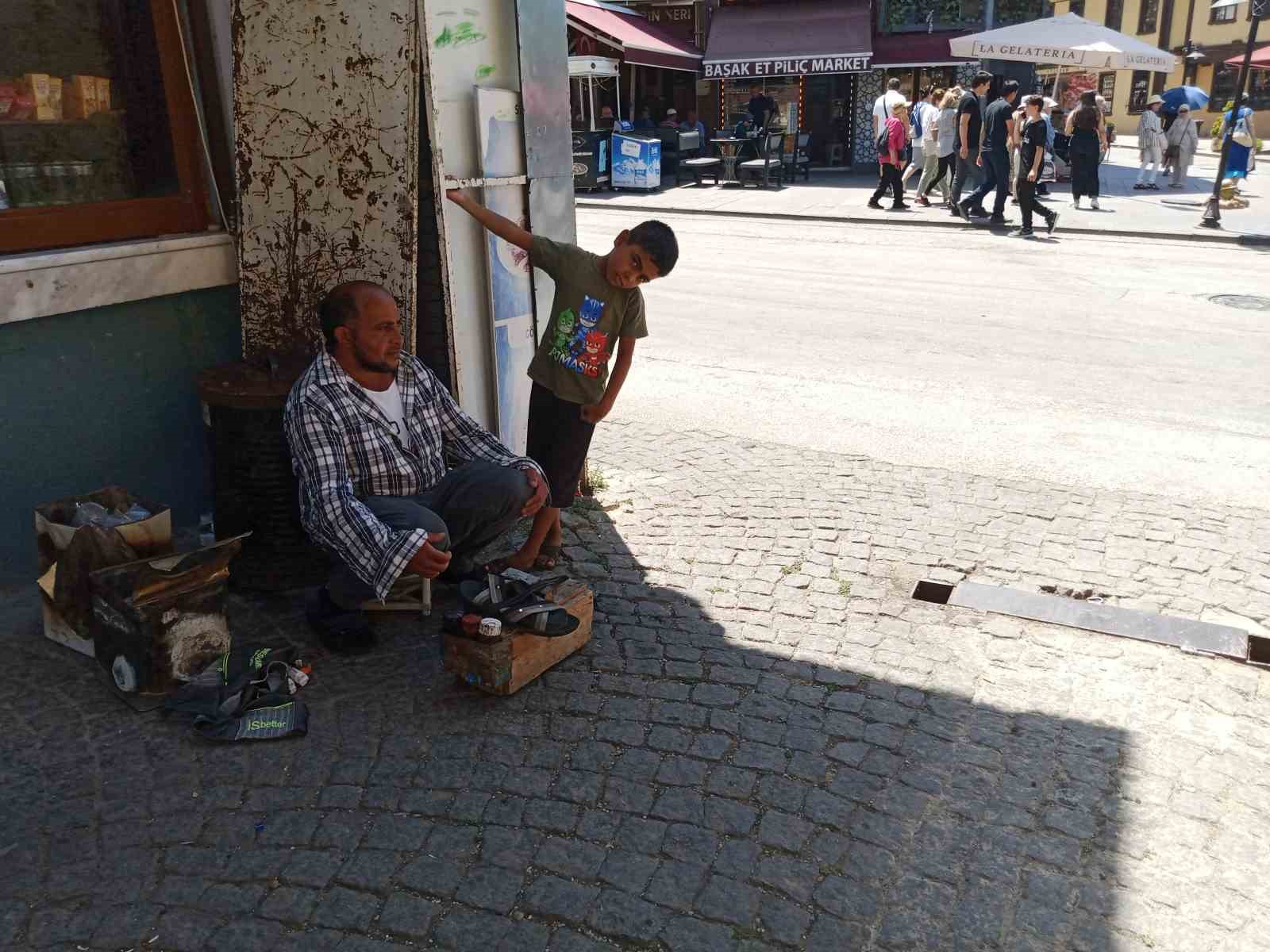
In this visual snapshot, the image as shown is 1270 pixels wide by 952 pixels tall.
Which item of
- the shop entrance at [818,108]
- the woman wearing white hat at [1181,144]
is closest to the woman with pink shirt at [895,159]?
the woman wearing white hat at [1181,144]

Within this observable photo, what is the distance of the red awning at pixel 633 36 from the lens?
2264 cm

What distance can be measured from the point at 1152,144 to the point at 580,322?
21.3 m

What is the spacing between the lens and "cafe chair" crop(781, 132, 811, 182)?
911 inches

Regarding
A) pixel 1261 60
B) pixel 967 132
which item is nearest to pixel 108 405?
pixel 967 132

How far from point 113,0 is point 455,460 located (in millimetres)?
2468

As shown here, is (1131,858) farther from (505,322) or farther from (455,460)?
(505,322)

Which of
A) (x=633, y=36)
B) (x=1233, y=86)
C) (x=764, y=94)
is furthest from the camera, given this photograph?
(x=1233, y=86)

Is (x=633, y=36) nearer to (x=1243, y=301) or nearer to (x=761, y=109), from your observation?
(x=761, y=109)

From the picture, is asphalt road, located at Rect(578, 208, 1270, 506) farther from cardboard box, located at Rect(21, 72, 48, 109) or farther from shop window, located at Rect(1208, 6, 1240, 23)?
shop window, located at Rect(1208, 6, 1240, 23)

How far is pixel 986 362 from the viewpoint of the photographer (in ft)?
26.6

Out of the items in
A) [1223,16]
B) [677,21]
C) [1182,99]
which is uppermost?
[1223,16]

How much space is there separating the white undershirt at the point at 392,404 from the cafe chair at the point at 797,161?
20080 millimetres

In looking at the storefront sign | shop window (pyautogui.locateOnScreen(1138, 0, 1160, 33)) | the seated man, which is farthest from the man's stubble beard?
shop window (pyautogui.locateOnScreen(1138, 0, 1160, 33))

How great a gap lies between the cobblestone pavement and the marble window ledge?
1.20 meters
